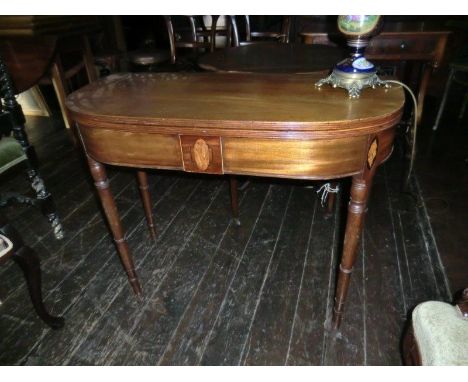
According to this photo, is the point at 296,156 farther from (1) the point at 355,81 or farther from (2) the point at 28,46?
(2) the point at 28,46

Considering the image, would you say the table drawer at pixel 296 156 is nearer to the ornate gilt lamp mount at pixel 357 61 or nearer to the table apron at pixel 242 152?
the table apron at pixel 242 152

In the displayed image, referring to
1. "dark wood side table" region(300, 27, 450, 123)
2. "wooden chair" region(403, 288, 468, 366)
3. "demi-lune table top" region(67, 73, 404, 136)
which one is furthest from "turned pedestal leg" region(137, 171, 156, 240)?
"dark wood side table" region(300, 27, 450, 123)

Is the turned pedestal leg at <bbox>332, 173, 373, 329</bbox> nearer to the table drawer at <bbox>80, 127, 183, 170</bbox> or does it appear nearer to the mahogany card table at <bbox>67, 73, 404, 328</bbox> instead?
the mahogany card table at <bbox>67, 73, 404, 328</bbox>

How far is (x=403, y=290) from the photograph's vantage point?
1426 mm

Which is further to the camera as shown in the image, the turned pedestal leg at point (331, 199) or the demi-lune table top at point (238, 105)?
the turned pedestal leg at point (331, 199)

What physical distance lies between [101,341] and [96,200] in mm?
1092

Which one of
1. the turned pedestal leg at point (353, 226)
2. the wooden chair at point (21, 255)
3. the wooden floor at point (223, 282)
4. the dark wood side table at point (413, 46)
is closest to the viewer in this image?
the turned pedestal leg at point (353, 226)

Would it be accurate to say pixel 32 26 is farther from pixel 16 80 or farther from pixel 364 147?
pixel 364 147

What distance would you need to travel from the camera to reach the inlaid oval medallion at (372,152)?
0.87 meters

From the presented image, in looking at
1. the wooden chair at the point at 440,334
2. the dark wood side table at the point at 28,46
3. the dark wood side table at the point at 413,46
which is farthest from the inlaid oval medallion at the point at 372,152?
the dark wood side table at the point at 28,46

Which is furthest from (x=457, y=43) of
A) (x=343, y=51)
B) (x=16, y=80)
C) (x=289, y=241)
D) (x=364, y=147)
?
(x=16, y=80)

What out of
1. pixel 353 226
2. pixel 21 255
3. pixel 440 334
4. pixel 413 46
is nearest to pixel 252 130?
pixel 353 226

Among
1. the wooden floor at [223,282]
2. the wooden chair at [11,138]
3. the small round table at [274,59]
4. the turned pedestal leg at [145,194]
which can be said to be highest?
the small round table at [274,59]

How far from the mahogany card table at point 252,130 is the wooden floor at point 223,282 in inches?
12.2
